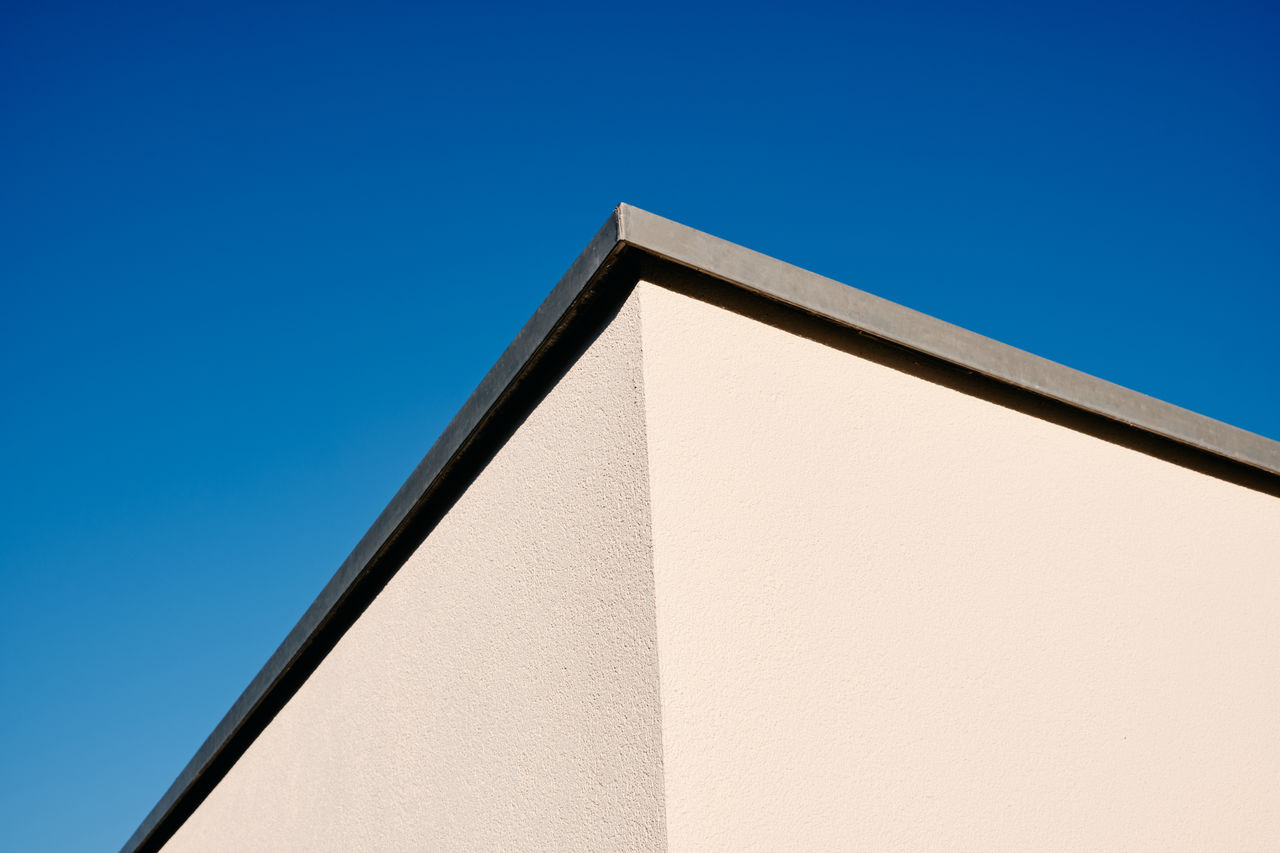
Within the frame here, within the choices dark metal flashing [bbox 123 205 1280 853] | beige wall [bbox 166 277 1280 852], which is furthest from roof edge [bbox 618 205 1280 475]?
beige wall [bbox 166 277 1280 852]

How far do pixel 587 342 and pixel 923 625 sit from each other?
49.0 inches

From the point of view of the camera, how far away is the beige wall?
2.15 m

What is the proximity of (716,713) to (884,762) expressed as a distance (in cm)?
51

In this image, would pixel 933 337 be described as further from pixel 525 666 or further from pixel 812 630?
pixel 525 666

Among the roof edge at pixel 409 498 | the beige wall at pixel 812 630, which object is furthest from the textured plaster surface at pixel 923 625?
the roof edge at pixel 409 498

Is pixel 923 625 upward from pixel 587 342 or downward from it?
downward

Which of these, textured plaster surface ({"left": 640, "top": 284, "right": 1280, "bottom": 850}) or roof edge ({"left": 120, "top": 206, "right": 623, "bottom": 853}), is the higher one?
roof edge ({"left": 120, "top": 206, "right": 623, "bottom": 853})

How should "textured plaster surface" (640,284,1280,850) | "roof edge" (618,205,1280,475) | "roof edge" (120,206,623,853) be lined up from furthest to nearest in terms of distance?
"roof edge" (120,206,623,853)
"roof edge" (618,205,1280,475)
"textured plaster surface" (640,284,1280,850)

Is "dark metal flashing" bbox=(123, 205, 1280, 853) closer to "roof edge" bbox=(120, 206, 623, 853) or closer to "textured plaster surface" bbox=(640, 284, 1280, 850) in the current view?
"roof edge" bbox=(120, 206, 623, 853)

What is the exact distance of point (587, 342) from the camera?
8.83ft

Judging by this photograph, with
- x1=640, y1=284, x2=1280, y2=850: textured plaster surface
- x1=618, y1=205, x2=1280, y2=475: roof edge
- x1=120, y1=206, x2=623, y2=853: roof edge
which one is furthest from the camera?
x1=120, y1=206, x2=623, y2=853: roof edge

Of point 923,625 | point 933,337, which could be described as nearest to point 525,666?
point 923,625

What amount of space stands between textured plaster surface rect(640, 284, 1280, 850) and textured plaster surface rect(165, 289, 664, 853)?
4.4 inches

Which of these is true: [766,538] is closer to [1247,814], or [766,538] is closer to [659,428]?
[659,428]
